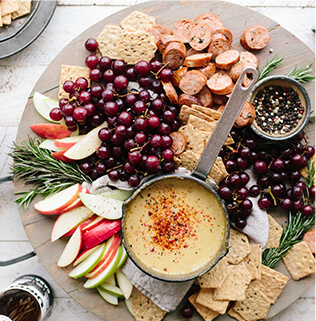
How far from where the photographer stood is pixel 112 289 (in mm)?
1782

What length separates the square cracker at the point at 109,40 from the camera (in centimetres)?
181

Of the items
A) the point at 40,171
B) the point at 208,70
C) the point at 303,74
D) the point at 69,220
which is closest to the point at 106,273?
the point at 69,220

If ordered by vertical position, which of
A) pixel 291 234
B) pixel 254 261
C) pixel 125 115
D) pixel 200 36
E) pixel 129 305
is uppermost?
pixel 200 36

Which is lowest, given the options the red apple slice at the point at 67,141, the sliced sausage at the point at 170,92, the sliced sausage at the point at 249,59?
the red apple slice at the point at 67,141

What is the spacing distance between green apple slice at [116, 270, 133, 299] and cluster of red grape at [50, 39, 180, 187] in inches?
A: 21.2

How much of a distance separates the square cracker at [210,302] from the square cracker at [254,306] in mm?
92

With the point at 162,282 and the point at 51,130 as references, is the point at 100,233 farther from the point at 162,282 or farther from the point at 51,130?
the point at 51,130

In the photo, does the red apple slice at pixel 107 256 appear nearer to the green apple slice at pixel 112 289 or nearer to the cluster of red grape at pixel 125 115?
the green apple slice at pixel 112 289

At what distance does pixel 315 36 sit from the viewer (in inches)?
83.5

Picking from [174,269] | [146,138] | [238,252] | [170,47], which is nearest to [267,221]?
[238,252]

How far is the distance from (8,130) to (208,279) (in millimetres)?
1635

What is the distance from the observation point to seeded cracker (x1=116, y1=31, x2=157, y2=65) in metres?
1.75

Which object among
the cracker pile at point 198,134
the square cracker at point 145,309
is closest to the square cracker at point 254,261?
the cracker pile at point 198,134

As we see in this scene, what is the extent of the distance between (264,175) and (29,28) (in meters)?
1.69
